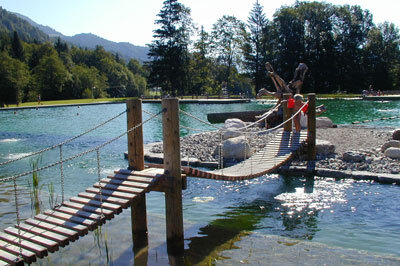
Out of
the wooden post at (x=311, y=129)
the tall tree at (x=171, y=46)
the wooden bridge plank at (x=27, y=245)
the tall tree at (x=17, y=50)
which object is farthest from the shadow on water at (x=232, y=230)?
the tall tree at (x=17, y=50)

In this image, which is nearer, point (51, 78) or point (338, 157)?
point (338, 157)

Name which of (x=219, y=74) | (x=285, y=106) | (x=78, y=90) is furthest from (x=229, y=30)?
(x=285, y=106)

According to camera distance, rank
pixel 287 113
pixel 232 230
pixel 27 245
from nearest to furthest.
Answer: pixel 27 245
pixel 232 230
pixel 287 113

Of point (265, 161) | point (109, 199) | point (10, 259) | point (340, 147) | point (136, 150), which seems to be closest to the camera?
point (10, 259)

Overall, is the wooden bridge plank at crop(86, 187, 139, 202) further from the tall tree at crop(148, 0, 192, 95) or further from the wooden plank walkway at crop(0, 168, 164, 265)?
the tall tree at crop(148, 0, 192, 95)

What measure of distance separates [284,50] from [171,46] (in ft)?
53.1

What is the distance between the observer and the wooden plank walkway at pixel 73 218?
13.7ft

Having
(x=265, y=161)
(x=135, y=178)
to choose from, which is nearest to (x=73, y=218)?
(x=135, y=178)

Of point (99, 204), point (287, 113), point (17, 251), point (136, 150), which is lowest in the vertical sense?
point (17, 251)

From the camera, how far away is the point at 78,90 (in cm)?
6925

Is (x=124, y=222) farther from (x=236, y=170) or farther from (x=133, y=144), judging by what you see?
(x=236, y=170)

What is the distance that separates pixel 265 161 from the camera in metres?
8.33

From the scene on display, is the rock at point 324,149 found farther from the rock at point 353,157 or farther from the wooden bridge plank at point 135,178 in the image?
the wooden bridge plank at point 135,178

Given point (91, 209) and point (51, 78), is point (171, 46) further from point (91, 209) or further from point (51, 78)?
point (91, 209)
